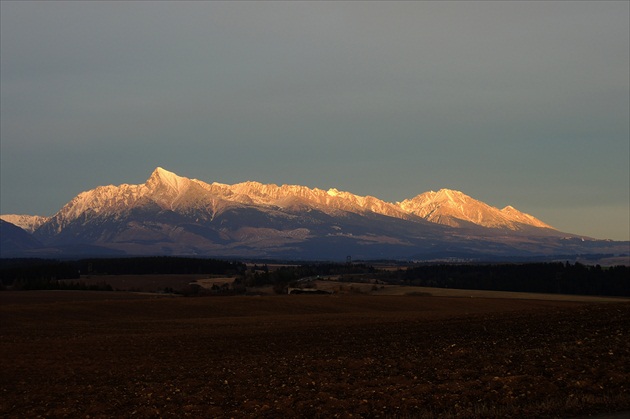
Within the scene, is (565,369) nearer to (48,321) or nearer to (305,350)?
(305,350)

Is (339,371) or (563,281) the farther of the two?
(563,281)

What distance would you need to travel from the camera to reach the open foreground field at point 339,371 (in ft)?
82.7

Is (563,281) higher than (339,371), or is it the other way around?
(563,281)

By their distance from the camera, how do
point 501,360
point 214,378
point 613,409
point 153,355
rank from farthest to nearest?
1. point 153,355
2. point 214,378
3. point 501,360
4. point 613,409

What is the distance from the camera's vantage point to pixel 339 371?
1320 inches

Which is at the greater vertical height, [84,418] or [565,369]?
[565,369]

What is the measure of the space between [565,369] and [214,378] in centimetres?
1520

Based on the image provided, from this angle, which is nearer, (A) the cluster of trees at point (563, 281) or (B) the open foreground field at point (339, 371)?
(B) the open foreground field at point (339, 371)

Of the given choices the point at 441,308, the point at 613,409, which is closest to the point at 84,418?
the point at 613,409

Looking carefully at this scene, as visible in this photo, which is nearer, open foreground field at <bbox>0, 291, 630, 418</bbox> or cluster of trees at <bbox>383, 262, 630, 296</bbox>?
open foreground field at <bbox>0, 291, 630, 418</bbox>

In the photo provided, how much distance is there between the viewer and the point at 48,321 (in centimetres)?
8800

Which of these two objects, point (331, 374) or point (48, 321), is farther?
point (48, 321)

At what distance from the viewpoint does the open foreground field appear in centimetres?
2522

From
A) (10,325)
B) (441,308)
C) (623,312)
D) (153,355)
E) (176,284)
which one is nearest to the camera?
(623,312)
